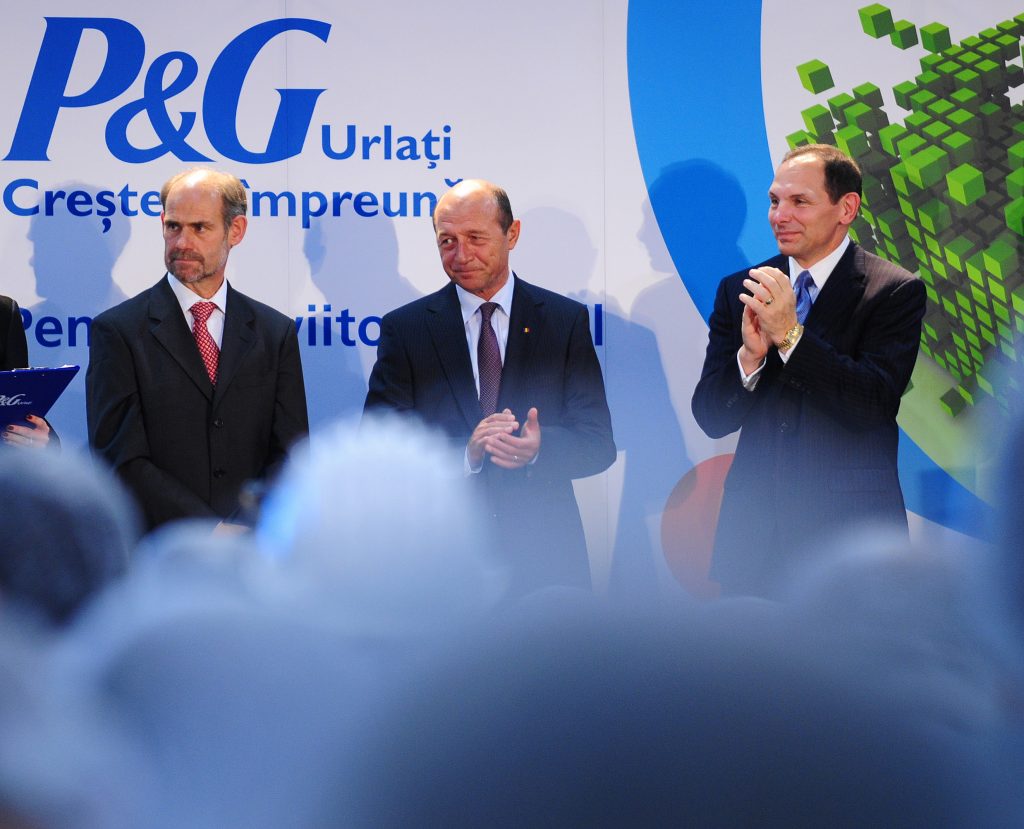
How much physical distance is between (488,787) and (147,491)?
2535 millimetres

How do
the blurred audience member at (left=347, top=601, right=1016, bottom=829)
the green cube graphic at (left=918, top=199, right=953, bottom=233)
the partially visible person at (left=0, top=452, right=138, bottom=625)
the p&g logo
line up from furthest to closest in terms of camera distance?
the green cube graphic at (left=918, top=199, right=953, bottom=233) < the p&g logo < the partially visible person at (left=0, top=452, right=138, bottom=625) < the blurred audience member at (left=347, top=601, right=1016, bottom=829)

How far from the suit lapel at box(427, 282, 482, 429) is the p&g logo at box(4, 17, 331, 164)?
124cm

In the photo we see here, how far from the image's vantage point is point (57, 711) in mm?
1285

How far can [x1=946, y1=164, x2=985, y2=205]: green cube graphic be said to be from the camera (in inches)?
184

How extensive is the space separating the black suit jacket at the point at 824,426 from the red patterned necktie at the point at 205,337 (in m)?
1.50

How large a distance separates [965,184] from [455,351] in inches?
92.2

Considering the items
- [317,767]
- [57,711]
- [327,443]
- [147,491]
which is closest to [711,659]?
[317,767]

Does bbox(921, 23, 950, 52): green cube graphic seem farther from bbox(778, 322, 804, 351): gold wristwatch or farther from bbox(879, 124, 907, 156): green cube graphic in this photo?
bbox(778, 322, 804, 351): gold wristwatch

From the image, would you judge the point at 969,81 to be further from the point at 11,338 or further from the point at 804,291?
the point at 11,338

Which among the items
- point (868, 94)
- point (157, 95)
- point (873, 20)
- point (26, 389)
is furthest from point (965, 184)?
point (26, 389)

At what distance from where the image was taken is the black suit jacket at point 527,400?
3586mm

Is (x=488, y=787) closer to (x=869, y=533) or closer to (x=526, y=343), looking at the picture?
(x=869, y=533)

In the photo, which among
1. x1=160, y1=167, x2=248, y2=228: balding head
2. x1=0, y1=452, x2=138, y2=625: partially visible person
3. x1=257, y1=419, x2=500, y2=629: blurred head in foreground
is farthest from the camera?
x1=160, y1=167, x2=248, y2=228: balding head

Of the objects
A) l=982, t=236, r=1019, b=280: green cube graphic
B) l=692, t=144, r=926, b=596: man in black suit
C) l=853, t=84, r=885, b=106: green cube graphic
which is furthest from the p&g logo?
l=982, t=236, r=1019, b=280: green cube graphic
